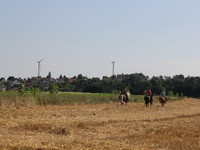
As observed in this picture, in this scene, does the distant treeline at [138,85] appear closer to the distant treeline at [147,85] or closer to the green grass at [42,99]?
the distant treeline at [147,85]

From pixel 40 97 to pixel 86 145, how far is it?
1081 inches

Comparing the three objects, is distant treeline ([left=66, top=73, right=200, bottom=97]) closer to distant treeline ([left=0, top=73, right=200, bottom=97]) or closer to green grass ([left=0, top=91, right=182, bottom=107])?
distant treeline ([left=0, top=73, right=200, bottom=97])

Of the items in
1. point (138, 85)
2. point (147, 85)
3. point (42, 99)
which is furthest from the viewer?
point (138, 85)

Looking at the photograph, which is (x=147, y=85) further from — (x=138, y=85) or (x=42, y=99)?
(x=42, y=99)

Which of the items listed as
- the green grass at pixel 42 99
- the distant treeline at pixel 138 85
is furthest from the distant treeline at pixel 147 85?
the green grass at pixel 42 99

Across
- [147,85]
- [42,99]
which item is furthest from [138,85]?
[42,99]

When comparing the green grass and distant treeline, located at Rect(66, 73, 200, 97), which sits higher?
distant treeline, located at Rect(66, 73, 200, 97)

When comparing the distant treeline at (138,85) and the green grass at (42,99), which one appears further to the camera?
the distant treeline at (138,85)

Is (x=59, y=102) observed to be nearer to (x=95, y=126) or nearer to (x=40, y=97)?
(x=40, y=97)

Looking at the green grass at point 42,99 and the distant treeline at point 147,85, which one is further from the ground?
the distant treeline at point 147,85

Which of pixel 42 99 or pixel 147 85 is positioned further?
pixel 147 85

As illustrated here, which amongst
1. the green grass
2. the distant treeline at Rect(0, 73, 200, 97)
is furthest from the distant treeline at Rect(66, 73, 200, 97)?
the green grass

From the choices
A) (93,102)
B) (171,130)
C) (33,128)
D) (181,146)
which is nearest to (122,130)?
(171,130)

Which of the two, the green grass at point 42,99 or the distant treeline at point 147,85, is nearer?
the green grass at point 42,99
